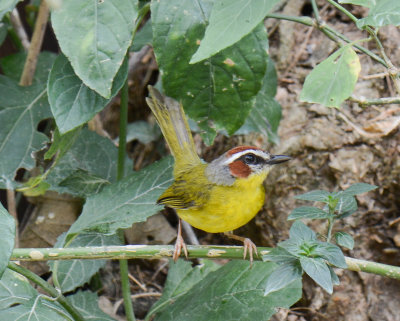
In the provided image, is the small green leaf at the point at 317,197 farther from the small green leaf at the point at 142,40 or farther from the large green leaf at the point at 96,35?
the small green leaf at the point at 142,40

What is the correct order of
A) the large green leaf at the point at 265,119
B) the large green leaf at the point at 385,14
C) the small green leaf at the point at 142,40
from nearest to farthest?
the large green leaf at the point at 385,14 → the small green leaf at the point at 142,40 → the large green leaf at the point at 265,119

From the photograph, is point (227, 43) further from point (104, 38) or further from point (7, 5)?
point (7, 5)

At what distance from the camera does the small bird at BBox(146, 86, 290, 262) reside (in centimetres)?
288

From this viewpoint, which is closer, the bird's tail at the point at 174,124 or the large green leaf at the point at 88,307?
the large green leaf at the point at 88,307

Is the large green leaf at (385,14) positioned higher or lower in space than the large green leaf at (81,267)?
higher

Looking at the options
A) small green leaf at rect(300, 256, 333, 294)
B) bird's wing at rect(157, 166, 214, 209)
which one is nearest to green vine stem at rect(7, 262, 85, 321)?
bird's wing at rect(157, 166, 214, 209)

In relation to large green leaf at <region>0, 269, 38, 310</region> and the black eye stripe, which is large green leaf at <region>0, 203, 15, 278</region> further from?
the black eye stripe

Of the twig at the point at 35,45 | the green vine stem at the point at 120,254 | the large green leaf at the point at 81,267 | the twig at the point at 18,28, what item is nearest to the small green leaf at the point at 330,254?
the green vine stem at the point at 120,254

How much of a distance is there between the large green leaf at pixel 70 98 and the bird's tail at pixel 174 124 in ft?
A: 2.10

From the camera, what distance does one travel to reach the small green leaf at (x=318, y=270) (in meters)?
1.93

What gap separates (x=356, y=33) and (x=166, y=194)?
63.3 inches

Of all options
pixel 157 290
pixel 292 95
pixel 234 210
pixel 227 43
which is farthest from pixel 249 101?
pixel 157 290

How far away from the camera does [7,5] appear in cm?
223

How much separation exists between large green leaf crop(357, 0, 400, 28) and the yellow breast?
4.24 feet
